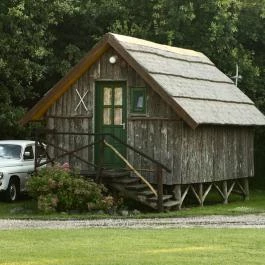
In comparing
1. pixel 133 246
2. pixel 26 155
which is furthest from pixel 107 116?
pixel 133 246

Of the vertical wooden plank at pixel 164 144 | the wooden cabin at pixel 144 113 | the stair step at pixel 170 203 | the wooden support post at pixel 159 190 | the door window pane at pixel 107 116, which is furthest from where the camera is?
the door window pane at pixel 107 116

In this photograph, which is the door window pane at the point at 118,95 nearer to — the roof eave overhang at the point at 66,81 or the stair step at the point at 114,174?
the roof eave overhang at the point at 66,81

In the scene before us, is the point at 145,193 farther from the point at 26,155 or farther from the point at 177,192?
the point at 26,155

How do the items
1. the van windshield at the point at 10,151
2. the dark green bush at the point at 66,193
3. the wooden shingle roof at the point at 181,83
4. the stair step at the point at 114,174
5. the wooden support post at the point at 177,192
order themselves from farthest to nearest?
the van windshield at the point at 10,151, the wooden support post at the point at 177,192, the wooden shingle roof at the point at 181,83, the stair step at the point at 114,174, the dark green bush at the point at 66,193

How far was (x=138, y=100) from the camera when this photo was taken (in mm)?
25359

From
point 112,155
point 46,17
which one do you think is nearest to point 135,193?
point 112,155

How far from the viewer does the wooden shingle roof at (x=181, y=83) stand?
24.4 m

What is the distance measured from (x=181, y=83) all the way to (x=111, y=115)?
234cm

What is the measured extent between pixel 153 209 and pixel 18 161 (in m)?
5.44

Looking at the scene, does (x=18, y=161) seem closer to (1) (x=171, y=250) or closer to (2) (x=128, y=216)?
(2) (x=128, y=216)

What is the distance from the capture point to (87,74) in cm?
2594

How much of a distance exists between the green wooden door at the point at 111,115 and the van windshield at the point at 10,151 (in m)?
3.20

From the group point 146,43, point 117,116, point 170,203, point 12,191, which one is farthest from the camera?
point 146,43

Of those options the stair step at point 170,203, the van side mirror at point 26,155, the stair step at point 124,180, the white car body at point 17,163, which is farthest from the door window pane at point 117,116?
the van side mirror at point 26,155
